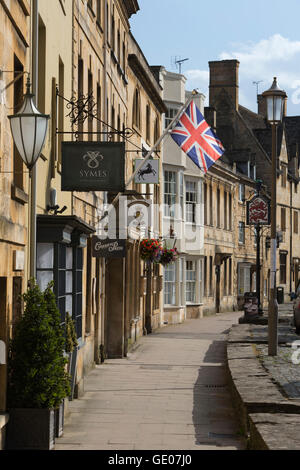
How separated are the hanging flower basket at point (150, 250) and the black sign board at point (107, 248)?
9321mm

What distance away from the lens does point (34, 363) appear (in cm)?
1086

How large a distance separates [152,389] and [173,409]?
97.4 inches

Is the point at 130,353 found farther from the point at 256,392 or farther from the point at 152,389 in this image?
the point at 256,392

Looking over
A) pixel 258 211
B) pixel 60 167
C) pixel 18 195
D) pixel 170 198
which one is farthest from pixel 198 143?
pixel 170 198

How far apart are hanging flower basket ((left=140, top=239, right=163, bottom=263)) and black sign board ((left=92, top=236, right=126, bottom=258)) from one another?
932 centimetres

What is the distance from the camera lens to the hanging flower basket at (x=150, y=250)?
28859 mm

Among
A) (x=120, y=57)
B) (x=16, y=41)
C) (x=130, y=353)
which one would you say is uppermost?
(x=120, y=57)

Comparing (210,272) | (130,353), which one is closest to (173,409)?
(130,353)

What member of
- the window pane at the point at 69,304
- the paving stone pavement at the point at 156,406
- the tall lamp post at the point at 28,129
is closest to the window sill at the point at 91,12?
the window pane at the point at 69,304

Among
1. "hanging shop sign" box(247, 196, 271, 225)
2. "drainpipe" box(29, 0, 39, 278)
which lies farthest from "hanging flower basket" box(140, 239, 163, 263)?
"drainpipe" box(29, 0, 39, 278)

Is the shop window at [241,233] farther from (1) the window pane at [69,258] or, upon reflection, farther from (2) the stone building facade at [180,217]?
(1) the window pane at [69,258]

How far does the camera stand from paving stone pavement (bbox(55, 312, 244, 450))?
1150cm

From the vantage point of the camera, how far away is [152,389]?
656 inches

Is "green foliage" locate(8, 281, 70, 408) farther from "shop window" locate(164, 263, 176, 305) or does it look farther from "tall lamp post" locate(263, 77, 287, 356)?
"shop window" locate(164, 263, 176, 305)
